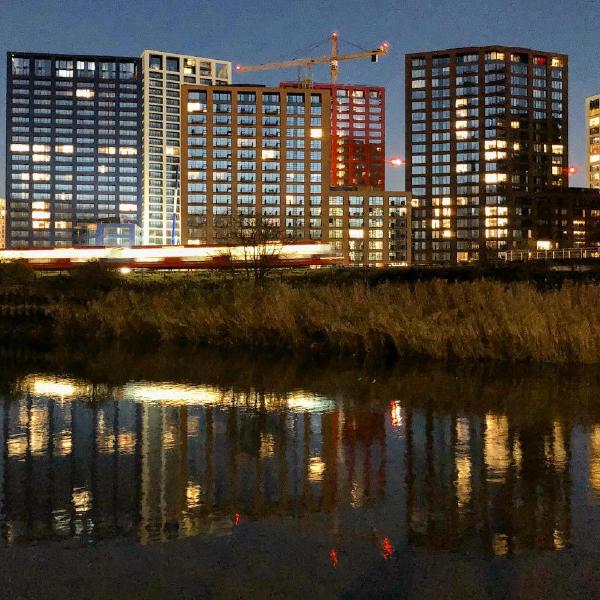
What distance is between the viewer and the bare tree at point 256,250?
5175 cm

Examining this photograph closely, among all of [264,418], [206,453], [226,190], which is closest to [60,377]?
[264,418]

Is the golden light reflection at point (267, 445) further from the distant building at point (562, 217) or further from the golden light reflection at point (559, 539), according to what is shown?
the distant building at point (562, 217)

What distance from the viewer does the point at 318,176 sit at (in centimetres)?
17988

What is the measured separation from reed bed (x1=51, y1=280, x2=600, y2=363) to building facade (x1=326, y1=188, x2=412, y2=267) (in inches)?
5937

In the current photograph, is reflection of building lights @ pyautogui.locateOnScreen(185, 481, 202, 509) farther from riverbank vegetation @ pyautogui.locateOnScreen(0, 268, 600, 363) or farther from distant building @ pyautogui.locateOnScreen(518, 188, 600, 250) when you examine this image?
distant building @ pyautogui.locateOnScreen(518, 188, 600, 250)

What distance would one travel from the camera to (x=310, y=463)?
1024 cm

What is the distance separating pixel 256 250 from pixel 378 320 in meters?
47.5

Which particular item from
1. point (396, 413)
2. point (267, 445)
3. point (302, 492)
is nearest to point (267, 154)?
point (396, 413)

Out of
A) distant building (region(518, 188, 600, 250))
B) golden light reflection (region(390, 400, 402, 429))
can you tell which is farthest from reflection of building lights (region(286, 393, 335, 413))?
distant building (region(518, 188, 600, 250))

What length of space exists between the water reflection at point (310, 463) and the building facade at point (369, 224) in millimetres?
164569

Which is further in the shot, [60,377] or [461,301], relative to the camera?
[461,301]

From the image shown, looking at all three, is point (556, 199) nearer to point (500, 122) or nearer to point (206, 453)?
point (500, 122)

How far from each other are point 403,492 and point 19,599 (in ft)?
14.0

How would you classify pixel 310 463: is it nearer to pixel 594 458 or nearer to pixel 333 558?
pixel 333 558
